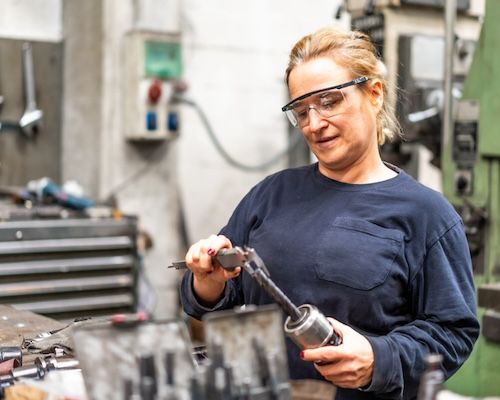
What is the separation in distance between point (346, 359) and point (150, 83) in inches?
102

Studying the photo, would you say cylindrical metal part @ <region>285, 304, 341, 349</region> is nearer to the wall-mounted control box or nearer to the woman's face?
the woman's face

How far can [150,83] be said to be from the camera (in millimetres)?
3641

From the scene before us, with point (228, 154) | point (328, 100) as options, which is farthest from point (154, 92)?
point (328, 100)

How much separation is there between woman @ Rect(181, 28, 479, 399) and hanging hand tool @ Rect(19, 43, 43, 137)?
8.27ft

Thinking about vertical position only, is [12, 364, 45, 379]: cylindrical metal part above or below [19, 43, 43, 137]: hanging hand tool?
below

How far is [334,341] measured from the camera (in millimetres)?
1205

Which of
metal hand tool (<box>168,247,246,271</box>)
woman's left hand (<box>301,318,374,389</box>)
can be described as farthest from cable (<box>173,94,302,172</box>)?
woman's left hand (<box>301,318,374,389</box>)

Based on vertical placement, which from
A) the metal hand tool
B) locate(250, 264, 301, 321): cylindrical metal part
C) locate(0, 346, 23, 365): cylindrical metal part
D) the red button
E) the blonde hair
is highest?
the red button

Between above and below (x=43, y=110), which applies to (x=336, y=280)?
below

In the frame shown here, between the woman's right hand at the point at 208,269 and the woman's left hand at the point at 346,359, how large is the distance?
0.19 m

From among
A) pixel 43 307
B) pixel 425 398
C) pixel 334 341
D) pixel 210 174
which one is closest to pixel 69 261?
pixel 43 307

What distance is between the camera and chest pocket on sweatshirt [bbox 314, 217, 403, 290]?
1337 millimetres

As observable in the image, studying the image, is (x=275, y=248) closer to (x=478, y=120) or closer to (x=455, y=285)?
(x=455, y=285)

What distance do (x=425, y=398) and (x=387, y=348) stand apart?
0.35 metres
